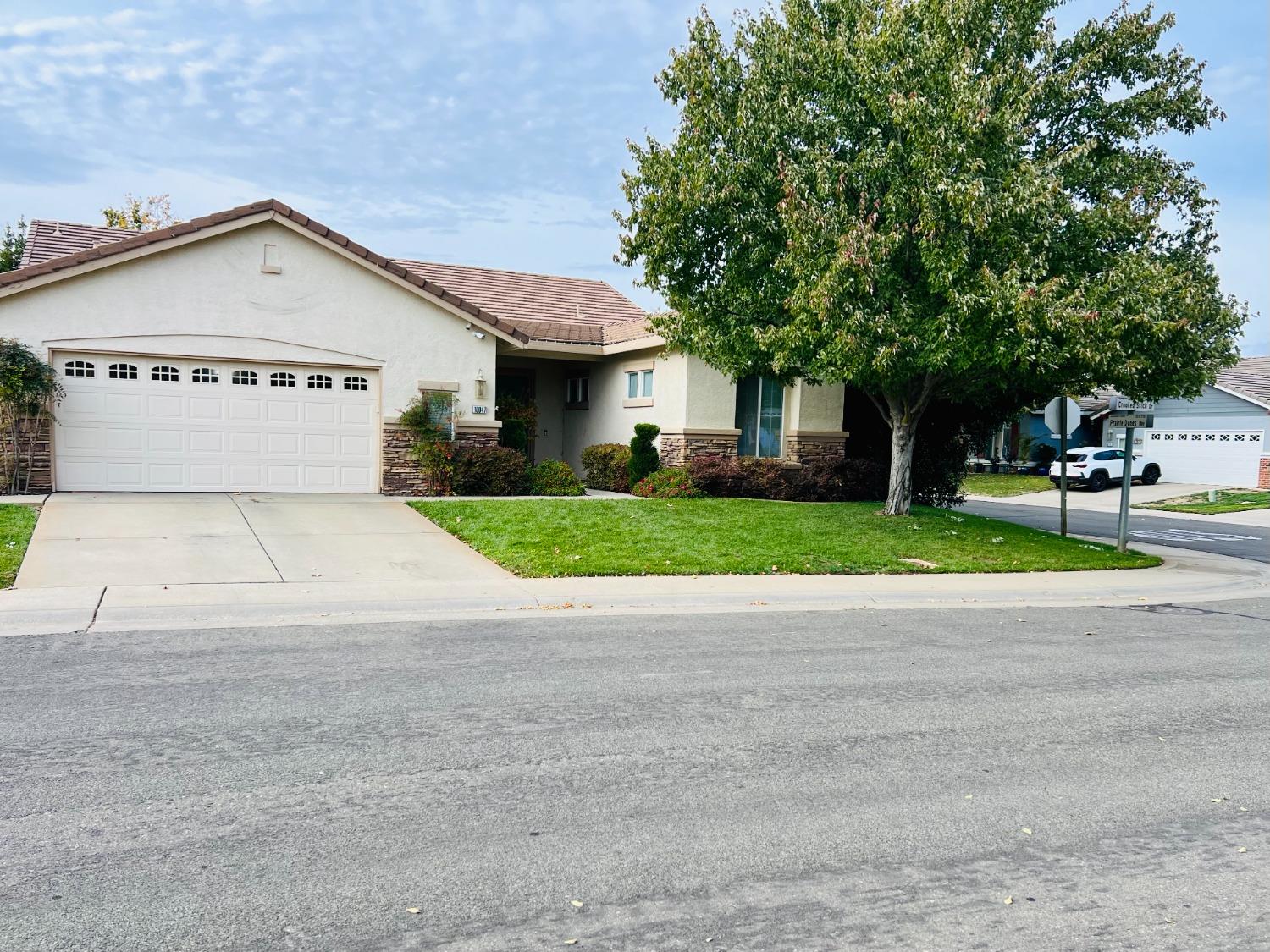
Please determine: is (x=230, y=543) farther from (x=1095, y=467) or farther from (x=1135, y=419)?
(x=1095, y=467)

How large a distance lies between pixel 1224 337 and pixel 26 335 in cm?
1863

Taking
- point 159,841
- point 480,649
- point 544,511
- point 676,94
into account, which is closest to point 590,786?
point 159,841

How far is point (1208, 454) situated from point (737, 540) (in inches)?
1192

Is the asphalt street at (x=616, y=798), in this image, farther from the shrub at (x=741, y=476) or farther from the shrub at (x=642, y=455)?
the shrub at (x=642, y=455)

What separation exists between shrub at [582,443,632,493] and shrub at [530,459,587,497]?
5.65 feet

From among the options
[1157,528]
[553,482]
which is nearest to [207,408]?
[553,482]

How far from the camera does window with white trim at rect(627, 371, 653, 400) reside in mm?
21656

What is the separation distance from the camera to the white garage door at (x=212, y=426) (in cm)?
1645

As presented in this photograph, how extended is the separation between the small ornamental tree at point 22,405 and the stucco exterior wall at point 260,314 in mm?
382

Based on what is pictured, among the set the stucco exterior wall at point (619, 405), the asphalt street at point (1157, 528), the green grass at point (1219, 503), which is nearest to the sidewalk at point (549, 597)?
the asphalt street at point (1157, 528)

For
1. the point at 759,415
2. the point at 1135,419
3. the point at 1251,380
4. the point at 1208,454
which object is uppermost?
the point at 1251,380

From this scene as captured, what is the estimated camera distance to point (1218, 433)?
36.5m

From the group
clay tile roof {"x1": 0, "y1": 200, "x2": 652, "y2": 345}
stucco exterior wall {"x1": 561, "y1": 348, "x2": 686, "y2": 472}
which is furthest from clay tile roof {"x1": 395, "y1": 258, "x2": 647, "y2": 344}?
stucco exterior wall {"x1": 561, "y1": 348, "x2": 686, "y2": 472}

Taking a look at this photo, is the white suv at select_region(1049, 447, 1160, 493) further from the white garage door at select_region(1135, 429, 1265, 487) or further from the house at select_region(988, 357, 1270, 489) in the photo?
the white garage door at select_region(1135, 429, 1265, 487)
